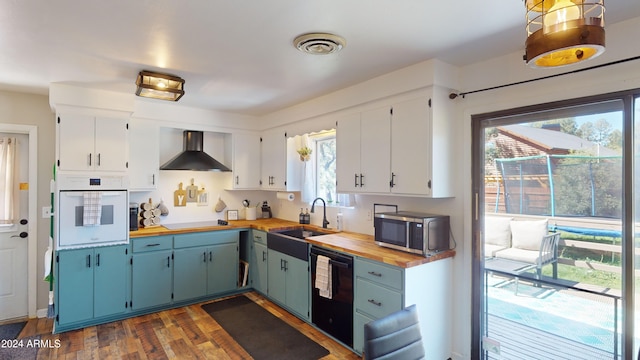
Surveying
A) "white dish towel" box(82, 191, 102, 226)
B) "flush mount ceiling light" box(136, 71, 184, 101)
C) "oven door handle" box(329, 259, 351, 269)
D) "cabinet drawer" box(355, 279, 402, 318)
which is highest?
"flush mount ceiling light" box(136, 71, 184, 101)

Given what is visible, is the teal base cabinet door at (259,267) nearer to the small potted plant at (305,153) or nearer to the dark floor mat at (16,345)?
the small potted plant at (305,153)

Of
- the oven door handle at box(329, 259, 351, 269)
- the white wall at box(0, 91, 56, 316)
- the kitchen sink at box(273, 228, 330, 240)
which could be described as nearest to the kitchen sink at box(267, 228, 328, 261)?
the kitchen sink at box(273, 228, 330, 240)

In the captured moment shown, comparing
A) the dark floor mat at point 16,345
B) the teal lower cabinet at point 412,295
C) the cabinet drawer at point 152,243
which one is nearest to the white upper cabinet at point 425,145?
the teal lower cabinet at point 412,295

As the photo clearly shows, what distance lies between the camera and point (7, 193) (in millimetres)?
3549

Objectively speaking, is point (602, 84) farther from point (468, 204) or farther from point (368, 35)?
point (368, 35)

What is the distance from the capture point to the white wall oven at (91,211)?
325cm

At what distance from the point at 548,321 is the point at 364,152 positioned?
6.37 feet

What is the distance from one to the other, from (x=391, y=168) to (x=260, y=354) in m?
1.99

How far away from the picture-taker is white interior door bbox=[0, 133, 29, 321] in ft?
11.7

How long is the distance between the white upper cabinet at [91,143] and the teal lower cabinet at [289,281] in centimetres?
196

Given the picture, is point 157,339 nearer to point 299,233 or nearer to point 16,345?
point 16,345

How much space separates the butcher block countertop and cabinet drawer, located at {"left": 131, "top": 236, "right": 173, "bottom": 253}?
53 millimetres

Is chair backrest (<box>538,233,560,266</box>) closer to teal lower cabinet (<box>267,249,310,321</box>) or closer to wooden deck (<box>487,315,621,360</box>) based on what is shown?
wooden deck (<box>487,315,621,360</box>)

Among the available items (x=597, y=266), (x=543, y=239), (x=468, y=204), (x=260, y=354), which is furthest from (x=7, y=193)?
(x=597, y=266)
